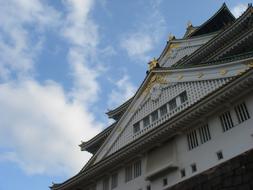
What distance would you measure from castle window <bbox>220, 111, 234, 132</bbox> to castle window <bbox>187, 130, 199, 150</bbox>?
5.62ft

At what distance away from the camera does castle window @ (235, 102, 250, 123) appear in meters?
15.9

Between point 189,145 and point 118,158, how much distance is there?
190 inches

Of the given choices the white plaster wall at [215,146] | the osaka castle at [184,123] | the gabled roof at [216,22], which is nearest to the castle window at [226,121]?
the osaka castle at [184,123]

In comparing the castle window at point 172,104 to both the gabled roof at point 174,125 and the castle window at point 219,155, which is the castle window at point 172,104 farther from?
the castle window at point 219,155

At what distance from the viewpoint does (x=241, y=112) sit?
1616 cm

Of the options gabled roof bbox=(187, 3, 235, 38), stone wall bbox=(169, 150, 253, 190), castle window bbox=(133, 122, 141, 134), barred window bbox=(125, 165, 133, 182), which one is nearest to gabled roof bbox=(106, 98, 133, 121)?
castle window bbox=(133, 122, 141, 134)

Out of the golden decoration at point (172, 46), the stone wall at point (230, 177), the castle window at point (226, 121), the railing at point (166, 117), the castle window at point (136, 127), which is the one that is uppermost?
the golden decoration at point (172, 46)

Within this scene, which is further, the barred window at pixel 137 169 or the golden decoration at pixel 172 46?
the golden decoration at pixel 172 46

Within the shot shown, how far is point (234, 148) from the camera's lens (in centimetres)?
1558

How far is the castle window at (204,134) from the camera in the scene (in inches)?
678

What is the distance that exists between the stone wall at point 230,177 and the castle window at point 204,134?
441 inches

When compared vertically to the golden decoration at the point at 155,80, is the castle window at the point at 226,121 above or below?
below

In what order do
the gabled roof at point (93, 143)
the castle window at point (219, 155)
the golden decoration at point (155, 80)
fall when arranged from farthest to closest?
the gabled roof at point (93, 143) < the golden decoration at point (155, 80) < the castle window at point (219, 155)

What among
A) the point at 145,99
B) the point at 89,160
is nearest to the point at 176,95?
the point at 145,99
